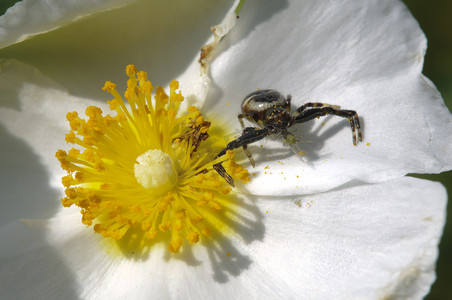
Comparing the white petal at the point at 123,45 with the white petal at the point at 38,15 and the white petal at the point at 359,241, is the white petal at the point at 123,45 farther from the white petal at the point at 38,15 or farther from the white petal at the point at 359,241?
the white petal at the point at 359,241

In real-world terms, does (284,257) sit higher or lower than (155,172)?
lower

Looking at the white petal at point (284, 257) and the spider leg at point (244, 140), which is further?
the spider leg at point (244, 140)

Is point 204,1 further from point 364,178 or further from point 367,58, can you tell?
point 364,178

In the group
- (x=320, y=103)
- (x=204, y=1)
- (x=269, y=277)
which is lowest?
(x=269, y=277)

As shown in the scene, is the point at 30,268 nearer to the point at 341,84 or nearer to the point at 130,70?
the point at 130,70

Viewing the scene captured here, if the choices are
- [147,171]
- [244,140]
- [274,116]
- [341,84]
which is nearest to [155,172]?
[147,171]

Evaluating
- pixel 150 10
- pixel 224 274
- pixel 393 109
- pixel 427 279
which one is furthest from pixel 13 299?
pixel 393 109

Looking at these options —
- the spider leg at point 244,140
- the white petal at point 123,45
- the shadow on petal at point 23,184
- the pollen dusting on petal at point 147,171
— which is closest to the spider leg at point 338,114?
the spider leg at point 244,140
